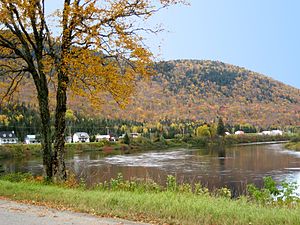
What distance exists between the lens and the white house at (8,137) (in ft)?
322

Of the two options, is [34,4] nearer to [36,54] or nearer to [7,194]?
[36,54]

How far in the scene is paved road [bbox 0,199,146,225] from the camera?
268 inches

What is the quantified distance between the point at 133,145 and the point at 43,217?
86959mm

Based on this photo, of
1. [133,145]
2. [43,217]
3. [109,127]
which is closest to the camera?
[43,217]

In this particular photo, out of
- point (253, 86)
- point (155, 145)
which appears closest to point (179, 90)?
point (253, 86)

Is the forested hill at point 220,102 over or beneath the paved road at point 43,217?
over

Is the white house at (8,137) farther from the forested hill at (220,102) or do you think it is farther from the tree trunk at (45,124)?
the tree trunk at (45,124)

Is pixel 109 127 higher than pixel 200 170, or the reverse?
pixel 109 127

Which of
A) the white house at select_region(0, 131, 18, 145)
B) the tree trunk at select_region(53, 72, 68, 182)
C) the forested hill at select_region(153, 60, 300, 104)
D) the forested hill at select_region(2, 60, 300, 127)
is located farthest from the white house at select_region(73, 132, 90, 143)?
the tree trunk at select_region(53, 72, 68, 182)

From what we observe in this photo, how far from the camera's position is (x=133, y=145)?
309 ft

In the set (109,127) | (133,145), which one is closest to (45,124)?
(133,145)

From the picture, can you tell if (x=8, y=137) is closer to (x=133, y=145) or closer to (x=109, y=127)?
(x=133, y=145)

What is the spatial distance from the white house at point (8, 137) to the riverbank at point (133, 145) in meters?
22.0

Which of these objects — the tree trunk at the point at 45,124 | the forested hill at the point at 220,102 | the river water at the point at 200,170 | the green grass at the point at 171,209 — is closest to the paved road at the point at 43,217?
the green grass at the point at 171,209
